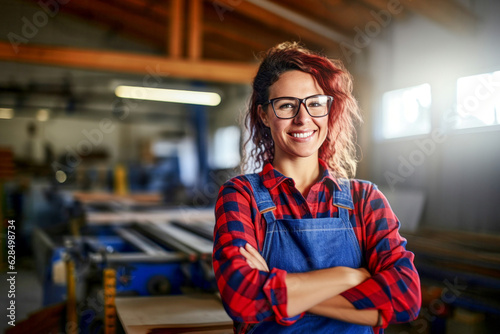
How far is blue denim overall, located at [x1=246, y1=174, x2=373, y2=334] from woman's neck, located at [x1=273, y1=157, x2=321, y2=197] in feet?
0.40

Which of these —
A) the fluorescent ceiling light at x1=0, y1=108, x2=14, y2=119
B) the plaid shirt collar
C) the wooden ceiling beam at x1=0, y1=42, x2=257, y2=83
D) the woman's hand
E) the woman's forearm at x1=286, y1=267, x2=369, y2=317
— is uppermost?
the fluorescent ceiling light at x1=0, y1=108, x2=14, y2=119

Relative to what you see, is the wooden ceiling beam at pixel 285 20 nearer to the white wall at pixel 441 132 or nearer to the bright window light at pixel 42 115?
the white wall at pixel 441 132

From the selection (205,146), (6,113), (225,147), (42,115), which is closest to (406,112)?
(205,146)

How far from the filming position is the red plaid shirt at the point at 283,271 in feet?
3.34

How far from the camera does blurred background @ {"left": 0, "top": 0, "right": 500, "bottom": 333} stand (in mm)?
2717

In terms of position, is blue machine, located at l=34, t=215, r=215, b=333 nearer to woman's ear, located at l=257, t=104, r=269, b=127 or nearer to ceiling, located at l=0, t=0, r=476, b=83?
woman's ear, located at l=257, t=104, r=269, b=127

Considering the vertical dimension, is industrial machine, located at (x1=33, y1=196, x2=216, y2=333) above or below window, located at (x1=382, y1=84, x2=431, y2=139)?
below

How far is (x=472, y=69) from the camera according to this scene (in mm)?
4457

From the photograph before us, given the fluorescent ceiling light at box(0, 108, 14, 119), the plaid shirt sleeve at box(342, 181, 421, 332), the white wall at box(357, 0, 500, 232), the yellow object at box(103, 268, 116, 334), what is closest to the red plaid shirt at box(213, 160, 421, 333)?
the plaid shirt sleeve at box(342, 181, 421, 332)

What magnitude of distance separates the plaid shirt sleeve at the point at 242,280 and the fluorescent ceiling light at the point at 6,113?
1097 cm

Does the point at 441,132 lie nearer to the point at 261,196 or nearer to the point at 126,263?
the point at 126,263

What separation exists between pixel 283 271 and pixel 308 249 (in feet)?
0.42

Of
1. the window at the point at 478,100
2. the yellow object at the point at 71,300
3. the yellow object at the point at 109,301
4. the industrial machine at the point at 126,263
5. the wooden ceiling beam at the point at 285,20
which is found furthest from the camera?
the wooden ceiling beam at the point at 285,20

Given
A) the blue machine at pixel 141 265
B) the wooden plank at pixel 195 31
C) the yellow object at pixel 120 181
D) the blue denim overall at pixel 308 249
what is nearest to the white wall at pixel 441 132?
the wooden plank at pixel 195 31
